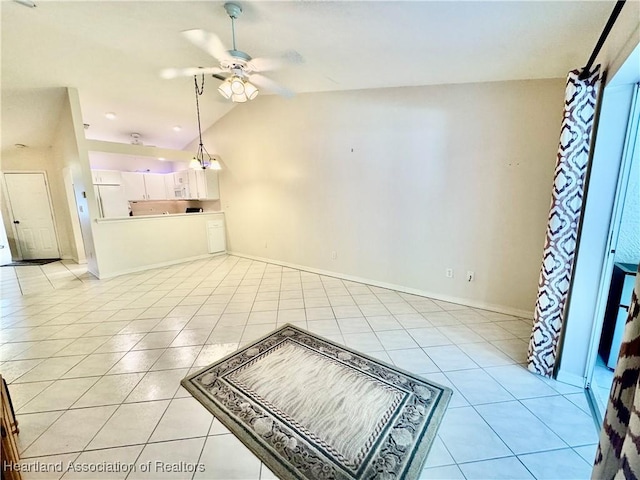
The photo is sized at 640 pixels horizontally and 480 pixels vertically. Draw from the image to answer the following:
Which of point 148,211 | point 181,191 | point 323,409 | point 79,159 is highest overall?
point 79,159

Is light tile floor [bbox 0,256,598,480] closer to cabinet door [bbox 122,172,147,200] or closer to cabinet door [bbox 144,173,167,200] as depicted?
cabinet door [bbox 122,172,147,200]

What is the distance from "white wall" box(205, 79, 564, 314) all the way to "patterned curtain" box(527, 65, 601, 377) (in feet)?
3.28

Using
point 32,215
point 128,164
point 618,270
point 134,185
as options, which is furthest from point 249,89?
point 32,215

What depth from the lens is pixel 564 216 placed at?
180 centimetres

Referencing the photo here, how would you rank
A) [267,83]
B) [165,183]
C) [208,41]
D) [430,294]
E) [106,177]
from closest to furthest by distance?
[208,41] → [267,83] → [430,294] → [106,177] → [165,183]

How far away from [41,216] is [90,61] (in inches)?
174

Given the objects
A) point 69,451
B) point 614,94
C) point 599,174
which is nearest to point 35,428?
point 69,451

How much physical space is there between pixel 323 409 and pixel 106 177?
6.42 meters

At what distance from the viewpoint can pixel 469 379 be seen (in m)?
1.95

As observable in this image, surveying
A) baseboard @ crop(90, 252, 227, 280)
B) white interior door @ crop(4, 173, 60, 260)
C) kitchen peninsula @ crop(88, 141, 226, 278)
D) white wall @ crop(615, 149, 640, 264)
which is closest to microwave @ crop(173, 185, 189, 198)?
kitchen peninsula @ crop(88, 141, 226, 278)

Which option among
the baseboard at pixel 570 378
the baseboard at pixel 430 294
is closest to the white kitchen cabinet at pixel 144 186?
the baseboard at pixel 430 294

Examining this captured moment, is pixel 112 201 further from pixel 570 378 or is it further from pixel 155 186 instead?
pixel 570 378

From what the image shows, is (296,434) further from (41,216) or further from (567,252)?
(41,216)

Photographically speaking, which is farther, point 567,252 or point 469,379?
point 469,379
